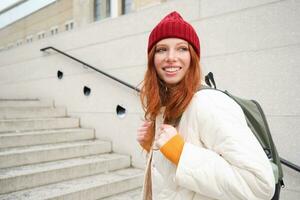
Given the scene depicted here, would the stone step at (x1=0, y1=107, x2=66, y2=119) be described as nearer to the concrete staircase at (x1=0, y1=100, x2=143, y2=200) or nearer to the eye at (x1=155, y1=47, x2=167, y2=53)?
the concrete staircase at (x1=0, y1=100, x2=143, y2=200)

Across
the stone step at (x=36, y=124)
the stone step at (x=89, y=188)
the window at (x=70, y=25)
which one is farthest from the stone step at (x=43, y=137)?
the window at (x=70, y=25)

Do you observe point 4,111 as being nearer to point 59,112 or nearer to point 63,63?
point 59,112

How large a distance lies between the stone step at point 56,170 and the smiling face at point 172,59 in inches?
90.4

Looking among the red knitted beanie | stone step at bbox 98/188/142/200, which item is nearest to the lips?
the red knitted beanie

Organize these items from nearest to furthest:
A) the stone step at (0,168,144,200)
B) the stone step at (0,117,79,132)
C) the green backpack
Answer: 1. the green backpack
2. the stone step at (0,168,144,200)
3. the stone step at (0,117,79,132)

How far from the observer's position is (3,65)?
637cm

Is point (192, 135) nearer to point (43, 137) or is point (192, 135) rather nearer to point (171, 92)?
point (171, 92)

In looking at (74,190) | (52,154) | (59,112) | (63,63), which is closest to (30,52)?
(63,63)

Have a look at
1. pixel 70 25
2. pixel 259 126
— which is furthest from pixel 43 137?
pixel 259 126

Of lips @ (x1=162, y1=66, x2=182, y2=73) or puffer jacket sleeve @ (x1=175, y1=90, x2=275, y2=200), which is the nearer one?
puffer jacket sleeve @ (x1=175, y1=90, x2=275, y2=200)

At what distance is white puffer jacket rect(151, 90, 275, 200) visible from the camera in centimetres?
83

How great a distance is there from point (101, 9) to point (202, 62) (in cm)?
259

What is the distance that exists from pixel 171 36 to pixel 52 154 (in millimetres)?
2841

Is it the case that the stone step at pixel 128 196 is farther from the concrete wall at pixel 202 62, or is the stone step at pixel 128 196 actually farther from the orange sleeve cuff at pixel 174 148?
the orange sleeve cuff at pixel 174 148
